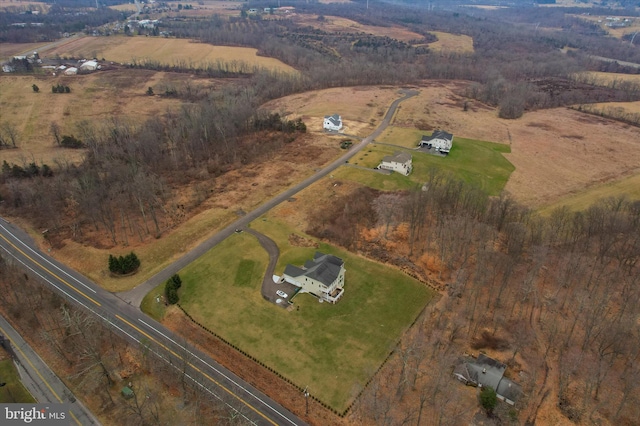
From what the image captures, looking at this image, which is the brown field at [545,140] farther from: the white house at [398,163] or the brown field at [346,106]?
the white house at [398,163]

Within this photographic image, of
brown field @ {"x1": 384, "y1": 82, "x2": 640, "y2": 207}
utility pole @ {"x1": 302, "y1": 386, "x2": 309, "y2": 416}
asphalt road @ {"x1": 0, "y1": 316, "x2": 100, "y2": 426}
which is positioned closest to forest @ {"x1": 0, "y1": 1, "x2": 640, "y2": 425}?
asphalt road @ {"x1": 0, "y1": 316, "x2": 100, "y2": 426}

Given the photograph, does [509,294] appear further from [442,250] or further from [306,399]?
[306,399]

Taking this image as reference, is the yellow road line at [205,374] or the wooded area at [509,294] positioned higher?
the wooded area at [509,294]

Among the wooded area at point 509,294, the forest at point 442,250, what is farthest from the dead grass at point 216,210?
the wooded area at point 509,294

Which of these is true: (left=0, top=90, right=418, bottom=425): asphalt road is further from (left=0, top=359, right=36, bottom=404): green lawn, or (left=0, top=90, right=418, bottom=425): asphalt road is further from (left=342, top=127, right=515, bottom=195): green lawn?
(left=342, top=127, right=515, bottom=195): green lawn

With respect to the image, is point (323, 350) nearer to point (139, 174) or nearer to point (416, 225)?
point (416, 225)

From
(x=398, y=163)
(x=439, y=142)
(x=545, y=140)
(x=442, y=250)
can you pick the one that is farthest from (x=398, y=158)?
(x=545, y=140)
